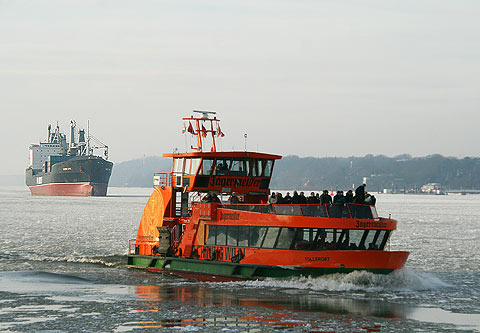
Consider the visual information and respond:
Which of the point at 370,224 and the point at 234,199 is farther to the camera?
the point at 234,199

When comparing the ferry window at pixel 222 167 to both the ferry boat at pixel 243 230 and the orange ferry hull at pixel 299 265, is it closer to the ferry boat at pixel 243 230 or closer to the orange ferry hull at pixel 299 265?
the ferry boat at pixel 243 230

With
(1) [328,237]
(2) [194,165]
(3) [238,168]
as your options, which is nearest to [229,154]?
(3) [238,168]

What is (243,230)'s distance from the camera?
2828cm

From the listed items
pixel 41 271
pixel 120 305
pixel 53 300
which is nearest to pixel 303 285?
pixel 120 305

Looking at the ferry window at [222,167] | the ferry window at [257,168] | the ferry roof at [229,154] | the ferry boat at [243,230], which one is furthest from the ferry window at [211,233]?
the ferry window at [257,168]

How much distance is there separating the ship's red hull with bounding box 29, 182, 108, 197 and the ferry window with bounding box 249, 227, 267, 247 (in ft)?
472

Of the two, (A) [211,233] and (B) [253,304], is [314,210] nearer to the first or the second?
(B) [253,304]

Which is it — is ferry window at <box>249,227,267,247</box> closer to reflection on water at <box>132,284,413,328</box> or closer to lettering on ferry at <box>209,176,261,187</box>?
reflection on water at <box>132,284,413,328</box>

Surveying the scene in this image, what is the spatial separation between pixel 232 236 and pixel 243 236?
611 millimetres

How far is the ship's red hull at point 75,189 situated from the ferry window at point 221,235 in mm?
142359

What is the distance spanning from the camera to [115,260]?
123 feet

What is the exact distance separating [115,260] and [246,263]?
11.6m

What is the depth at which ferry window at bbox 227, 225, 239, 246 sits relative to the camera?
93.7 feet

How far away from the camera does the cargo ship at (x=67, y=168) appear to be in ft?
536
